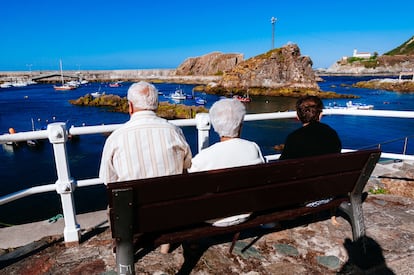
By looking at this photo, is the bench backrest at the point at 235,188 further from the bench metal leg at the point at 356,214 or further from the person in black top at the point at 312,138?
the person in black top at the point at 312,138

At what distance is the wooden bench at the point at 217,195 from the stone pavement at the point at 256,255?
20.0 inches

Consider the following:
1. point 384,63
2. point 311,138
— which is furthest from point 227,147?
point 384,63

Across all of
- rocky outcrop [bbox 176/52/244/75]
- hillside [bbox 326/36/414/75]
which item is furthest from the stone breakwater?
hillside [bbox 326/36/414/75]

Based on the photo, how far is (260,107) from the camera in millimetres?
55750

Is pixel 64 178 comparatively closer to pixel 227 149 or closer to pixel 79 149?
pixel 227 149

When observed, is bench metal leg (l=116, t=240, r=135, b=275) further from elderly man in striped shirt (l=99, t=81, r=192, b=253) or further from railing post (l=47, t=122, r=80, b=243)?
railing post (l=47, t=122, r=80, b=243)

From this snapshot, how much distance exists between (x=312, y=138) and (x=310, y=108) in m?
0.31

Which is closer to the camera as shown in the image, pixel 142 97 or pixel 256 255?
pixel 142 97

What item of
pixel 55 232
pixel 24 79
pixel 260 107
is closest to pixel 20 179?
pixel 55 232

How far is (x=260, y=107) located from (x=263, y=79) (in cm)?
2985

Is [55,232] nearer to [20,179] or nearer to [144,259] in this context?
[144,259]

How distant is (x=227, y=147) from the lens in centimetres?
208

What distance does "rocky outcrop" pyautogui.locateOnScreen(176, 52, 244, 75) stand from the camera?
14150 centimetres

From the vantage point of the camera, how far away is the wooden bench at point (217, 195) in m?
1.60
